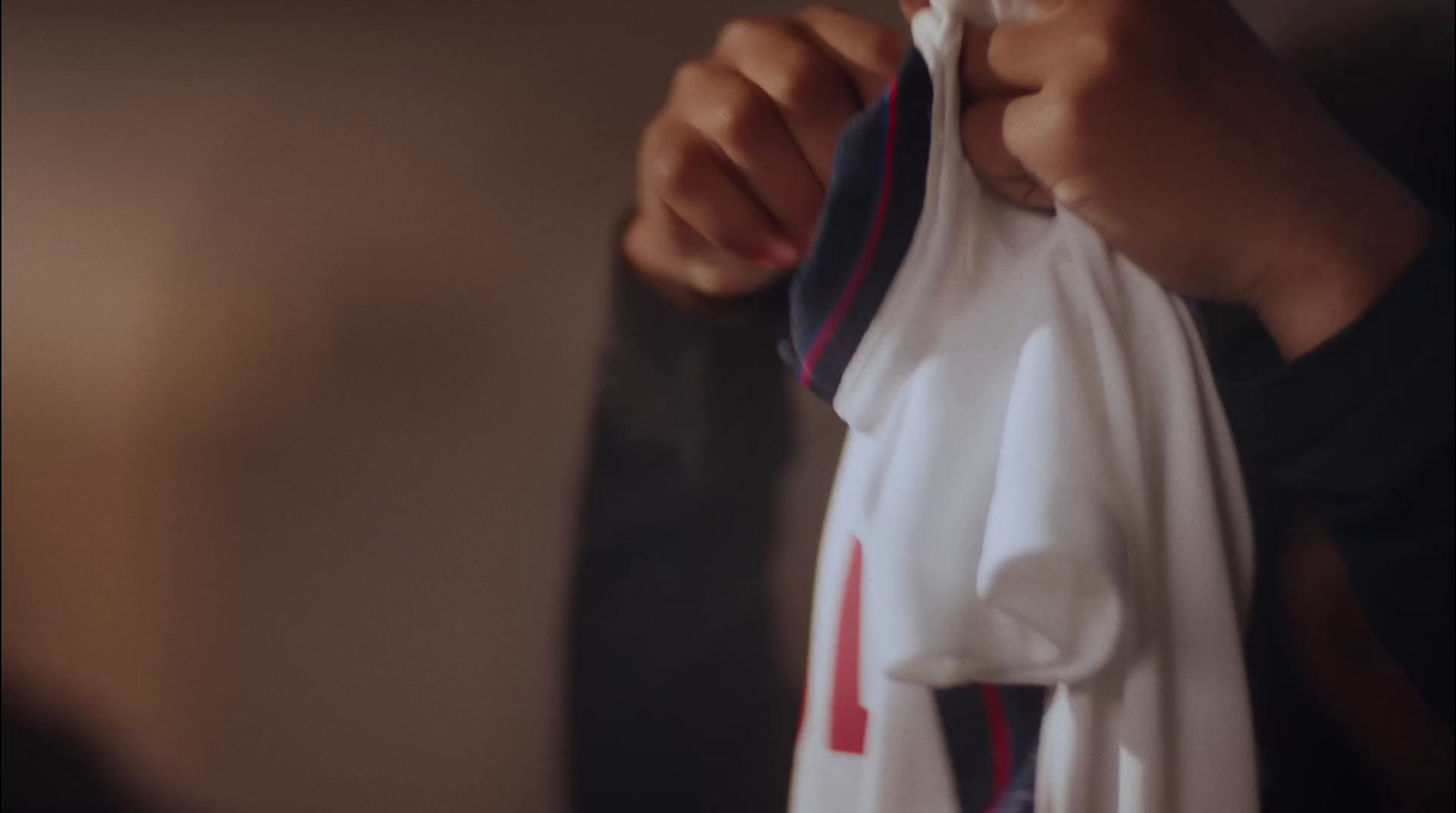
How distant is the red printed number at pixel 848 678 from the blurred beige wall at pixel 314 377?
0.27 feet

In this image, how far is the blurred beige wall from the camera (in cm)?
65

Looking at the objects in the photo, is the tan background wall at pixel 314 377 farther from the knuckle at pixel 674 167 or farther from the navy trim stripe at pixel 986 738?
the navy trim stripe at pixel 986 738

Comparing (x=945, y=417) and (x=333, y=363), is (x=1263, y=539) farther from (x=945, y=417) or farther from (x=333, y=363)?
(x=333, y=363)

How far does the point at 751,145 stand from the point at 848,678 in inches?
11.4

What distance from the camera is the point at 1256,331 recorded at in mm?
464

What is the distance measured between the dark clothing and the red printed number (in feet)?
0.28

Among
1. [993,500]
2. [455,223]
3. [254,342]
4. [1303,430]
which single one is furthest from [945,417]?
[254,342]

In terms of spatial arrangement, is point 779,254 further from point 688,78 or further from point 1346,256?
point 1346,256

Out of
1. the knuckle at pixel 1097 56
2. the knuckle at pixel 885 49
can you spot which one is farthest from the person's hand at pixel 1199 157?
the knuckle at pixel 885 49

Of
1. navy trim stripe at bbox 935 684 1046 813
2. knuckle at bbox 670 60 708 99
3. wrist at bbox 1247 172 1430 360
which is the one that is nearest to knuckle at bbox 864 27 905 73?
knuckle at bbox 670 60 708 99

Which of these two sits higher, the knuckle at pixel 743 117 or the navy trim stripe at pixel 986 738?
the knuckle at pixel 743 117

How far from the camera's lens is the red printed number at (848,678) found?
49 centimetres

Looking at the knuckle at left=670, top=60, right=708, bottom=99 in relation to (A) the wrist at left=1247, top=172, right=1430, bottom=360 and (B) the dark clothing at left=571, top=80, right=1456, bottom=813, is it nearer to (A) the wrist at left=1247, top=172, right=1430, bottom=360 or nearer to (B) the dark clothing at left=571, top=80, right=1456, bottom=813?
(B) the dark clothing at left=571, top=80, right=1456, bottom=813

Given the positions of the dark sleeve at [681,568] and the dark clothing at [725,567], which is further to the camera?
the dark sleeve at [681,568]
